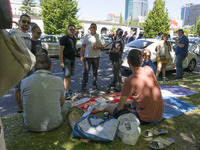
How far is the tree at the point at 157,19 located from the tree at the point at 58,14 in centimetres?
1113

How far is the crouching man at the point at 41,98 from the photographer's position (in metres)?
2.70

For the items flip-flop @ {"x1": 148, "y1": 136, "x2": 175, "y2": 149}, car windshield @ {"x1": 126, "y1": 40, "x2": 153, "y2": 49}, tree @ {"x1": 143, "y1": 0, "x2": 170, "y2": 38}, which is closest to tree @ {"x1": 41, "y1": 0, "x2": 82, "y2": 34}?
tree @ {"x1": 143, "y1": 0, "x2": 170, "y2": 38}

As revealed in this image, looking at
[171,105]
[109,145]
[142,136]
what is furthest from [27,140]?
[171,105]

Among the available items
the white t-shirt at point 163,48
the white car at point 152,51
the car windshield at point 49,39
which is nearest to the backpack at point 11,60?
the white t-shirt at point 163,48

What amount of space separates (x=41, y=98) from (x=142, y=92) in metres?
1.68

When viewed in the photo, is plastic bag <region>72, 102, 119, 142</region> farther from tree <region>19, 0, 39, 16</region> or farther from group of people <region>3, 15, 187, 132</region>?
tree <region>19, 0, 39, 16</region>

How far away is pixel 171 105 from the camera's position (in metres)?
4.32

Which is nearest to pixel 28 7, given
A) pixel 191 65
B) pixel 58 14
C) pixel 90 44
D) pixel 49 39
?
pixel 58 14

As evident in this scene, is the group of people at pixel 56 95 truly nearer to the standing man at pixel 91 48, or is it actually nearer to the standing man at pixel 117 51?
the standing man at pixel 91 48

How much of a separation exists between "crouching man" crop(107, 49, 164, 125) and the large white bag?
0.29 m

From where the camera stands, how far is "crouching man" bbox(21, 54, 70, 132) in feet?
8.84

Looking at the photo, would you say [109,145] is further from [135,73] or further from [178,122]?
[178,122]

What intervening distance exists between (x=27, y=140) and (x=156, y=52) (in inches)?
246

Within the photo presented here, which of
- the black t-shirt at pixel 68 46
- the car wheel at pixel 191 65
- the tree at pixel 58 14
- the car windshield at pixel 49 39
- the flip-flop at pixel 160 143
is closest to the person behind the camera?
the flip-flop at pixel 160 143
